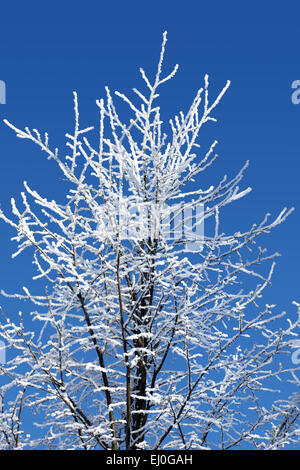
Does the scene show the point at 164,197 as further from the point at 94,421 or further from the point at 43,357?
the point at 94,421

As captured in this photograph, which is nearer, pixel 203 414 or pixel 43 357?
pixel 43 357

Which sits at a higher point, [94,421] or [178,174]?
[178,174]

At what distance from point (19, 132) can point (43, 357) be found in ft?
8.70

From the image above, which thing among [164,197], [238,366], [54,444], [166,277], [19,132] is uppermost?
[19,132]

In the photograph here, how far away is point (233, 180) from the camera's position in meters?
6.56

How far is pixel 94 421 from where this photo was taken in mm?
6383

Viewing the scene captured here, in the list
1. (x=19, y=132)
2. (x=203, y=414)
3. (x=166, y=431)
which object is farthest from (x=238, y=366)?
(x=19, y=132)

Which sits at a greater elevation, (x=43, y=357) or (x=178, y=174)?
(x=178, y=174)
